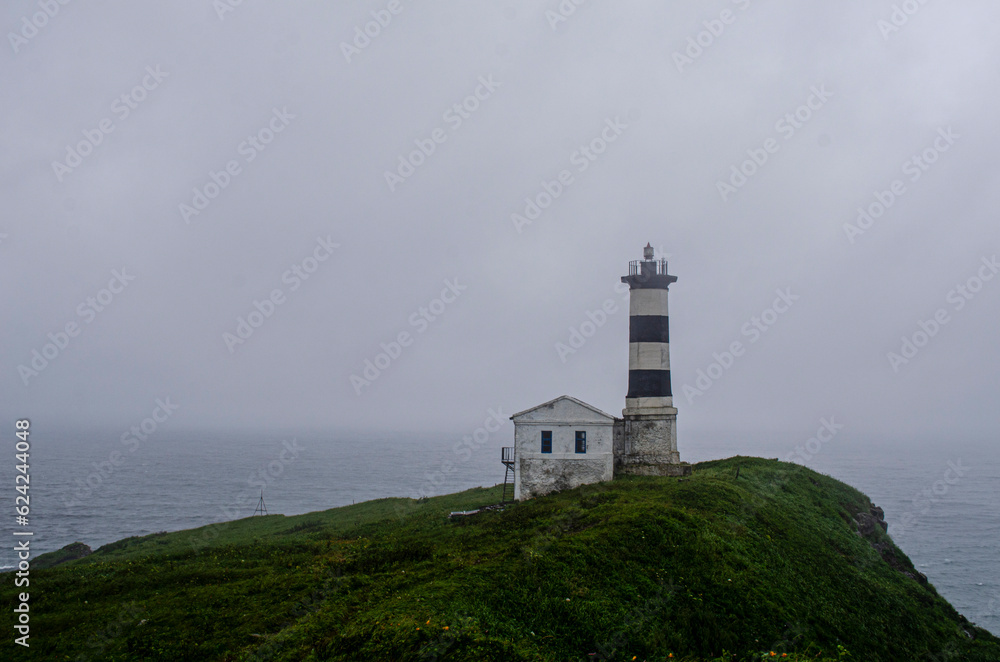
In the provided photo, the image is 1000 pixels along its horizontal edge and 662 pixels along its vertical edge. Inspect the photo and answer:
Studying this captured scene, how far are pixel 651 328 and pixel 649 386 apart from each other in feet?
10.5

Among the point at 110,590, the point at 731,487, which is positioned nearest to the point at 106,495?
the point at 110,590

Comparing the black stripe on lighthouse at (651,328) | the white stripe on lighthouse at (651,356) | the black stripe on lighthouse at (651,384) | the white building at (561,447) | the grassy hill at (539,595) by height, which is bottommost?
the grassy hill at (539,595)

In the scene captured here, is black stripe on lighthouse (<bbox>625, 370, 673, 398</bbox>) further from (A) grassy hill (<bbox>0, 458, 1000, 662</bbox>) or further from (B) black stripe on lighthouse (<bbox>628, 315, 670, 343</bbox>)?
(A) grassy hill (<bbox>0, 458, 1000, 662</bbox>)

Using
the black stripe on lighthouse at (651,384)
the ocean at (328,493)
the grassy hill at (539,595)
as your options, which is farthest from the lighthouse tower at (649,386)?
the ocean at (328,493)

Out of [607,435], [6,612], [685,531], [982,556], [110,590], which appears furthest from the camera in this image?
[982,556]

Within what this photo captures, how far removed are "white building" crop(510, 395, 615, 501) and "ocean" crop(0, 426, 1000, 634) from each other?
24326 mm

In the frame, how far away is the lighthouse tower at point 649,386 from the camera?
112 feet

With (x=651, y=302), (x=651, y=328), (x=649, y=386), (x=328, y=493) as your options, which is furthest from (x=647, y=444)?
(x=328, y=493)

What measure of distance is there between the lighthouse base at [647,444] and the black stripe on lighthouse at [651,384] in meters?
0.77

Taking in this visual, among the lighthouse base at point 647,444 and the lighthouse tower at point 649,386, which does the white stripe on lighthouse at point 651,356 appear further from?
the lighthouse base at point 647,444

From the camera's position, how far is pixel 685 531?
68.7ft

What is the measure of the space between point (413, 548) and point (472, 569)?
4.43 metres

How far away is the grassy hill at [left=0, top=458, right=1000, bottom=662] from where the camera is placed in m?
14.1

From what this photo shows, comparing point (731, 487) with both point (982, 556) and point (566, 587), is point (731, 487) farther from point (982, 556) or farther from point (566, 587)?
point (982, 556)
